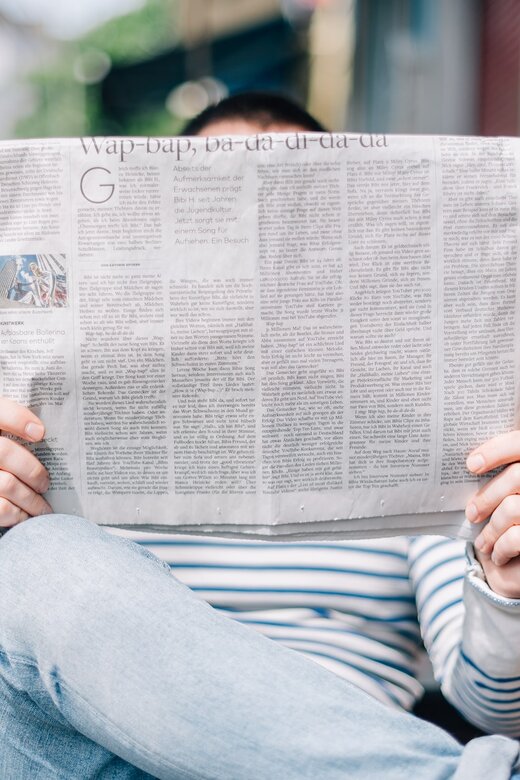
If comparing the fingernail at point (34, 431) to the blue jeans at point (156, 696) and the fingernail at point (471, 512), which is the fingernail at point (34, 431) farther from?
the fingernail at point (471, 512)

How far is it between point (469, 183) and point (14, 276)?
47cm

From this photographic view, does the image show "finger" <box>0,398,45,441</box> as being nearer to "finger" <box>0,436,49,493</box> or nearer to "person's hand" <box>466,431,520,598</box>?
"finger" <box>0,436,49,493</box>

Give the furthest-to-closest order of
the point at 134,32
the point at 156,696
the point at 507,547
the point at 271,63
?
1. the point at 134,32
2. the point at 271,63
3. the point at 507,547
4. the point at 156,696

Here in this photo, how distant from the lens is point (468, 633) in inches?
31.0

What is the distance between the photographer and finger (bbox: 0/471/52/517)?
0.75 metres

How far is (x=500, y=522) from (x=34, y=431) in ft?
1.54

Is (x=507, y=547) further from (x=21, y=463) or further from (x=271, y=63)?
(x=271, y=63)

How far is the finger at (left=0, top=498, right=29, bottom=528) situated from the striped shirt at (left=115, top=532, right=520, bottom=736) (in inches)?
5.8

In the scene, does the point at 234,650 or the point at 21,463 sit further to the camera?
the point at 21,463

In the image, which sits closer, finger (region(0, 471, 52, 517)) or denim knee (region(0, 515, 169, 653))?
denim knee (region(0, 515, 169, 653))

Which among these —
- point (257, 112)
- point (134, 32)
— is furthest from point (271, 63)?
point (257, 112)

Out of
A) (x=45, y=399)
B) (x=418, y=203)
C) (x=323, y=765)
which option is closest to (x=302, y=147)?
(x=418, y=203)

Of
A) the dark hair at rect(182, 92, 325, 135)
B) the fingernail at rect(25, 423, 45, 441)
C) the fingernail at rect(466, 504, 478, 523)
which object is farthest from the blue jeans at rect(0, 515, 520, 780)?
the dark hair at rect(182, 92, 325, 135)

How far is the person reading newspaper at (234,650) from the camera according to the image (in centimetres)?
58
